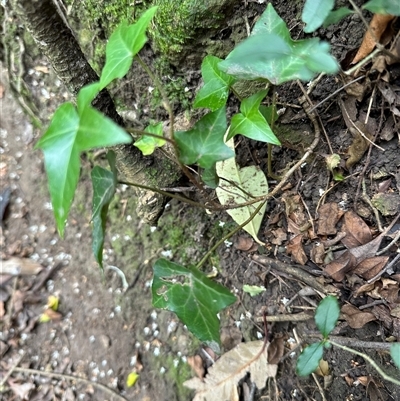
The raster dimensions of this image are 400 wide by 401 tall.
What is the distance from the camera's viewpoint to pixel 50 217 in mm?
1811

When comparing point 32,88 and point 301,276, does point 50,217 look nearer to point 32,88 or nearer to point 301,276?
point 32,88

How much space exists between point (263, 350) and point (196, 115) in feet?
2.52

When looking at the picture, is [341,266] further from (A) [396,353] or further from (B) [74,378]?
(B) [74,378]

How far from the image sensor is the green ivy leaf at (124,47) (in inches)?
28.9

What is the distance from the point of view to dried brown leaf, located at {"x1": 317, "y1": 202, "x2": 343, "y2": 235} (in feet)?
3.39

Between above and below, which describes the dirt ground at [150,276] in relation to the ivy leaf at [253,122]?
below

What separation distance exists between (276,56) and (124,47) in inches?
11.7

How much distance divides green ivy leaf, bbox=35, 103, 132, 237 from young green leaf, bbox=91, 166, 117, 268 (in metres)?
0.12

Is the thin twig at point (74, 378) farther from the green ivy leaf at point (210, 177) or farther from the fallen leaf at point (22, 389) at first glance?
the green ivy leaf at point (210, 177)

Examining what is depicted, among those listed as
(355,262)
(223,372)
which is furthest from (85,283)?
(355,262)

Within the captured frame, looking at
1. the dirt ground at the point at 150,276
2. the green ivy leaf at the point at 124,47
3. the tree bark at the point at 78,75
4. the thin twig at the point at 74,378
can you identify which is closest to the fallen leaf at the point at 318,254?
the dirt ground at the point at 150,276

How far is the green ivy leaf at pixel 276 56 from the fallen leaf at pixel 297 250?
1.58 ft

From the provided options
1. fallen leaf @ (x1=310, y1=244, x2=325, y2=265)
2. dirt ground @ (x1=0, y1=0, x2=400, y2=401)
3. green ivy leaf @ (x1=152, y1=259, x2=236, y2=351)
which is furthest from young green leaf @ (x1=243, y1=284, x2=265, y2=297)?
green ivy leaf @ (x1=152, y1=259, x2=236, y2=351)

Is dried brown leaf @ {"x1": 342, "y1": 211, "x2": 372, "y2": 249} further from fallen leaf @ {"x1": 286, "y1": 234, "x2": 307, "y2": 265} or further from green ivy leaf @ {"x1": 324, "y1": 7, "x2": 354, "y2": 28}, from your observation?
green ivy leaf @ {"x1": 324, "y1": 7, "x2": 354, "y2": 28}
